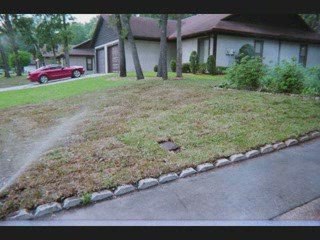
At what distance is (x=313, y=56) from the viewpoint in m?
5.23

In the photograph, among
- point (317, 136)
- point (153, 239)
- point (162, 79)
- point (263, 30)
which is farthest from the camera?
point (162, 79)

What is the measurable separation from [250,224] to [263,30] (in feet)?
14.6

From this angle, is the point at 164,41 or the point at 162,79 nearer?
the point at 162,79

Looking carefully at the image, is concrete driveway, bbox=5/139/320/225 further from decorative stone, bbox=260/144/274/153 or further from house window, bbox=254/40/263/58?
house window, bbox=254/40/263/58

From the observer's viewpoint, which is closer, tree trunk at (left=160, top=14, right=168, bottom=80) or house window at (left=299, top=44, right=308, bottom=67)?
house window at (left=299, top=44, right=308, bottom=67)

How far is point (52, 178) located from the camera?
3357 millimetres

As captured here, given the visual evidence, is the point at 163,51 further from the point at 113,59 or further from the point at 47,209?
the point at 47,209

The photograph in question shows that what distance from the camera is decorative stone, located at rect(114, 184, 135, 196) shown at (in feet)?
10.3

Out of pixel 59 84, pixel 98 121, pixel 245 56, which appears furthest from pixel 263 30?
pixel 59 84

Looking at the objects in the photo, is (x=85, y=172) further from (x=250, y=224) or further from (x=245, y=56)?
(x=245, y=56)

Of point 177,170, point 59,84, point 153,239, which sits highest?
point 59,84

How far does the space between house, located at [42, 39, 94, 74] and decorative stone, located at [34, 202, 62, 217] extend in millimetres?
2080

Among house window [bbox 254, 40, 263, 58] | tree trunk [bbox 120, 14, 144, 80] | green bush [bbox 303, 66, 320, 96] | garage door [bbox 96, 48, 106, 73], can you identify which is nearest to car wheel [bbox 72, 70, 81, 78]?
garage door [bbox 96, 48, 106, 73]
